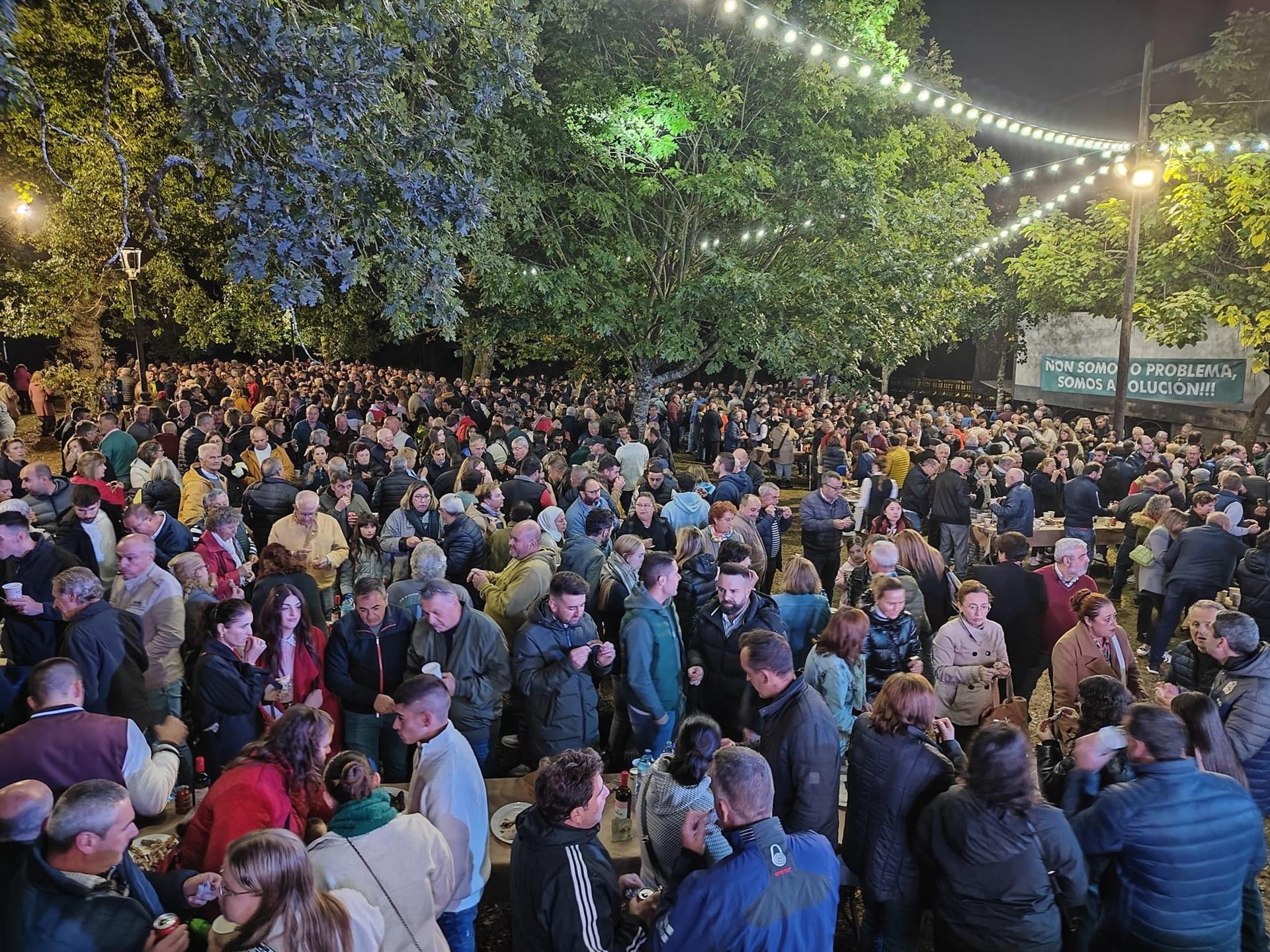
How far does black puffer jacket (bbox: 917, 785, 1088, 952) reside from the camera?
2896mm

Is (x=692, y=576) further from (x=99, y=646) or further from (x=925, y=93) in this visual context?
(x=925, y=93)

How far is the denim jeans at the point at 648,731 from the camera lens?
473 cm

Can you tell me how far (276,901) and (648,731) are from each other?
273cm

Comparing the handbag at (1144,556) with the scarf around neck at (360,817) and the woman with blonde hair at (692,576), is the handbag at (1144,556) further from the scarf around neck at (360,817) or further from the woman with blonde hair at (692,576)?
the scarf around neck at (360,817)

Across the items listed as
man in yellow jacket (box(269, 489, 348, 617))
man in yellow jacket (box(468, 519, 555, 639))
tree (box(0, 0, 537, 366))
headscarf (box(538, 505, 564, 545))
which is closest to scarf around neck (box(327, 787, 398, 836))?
man in yellow jacket (box(468, 519, 555, 639))

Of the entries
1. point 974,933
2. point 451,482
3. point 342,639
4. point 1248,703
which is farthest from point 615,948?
point 451,482

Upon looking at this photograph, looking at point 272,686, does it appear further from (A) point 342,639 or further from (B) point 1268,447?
(B) point 1268,447

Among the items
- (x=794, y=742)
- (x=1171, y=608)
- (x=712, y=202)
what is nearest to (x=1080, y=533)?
(x=1171, y=608)

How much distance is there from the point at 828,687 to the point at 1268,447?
12.8m

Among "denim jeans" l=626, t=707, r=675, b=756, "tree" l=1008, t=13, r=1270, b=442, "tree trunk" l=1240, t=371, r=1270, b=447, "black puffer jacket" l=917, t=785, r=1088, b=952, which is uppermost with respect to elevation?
"tree" l=1008, t=13, r=1270, b=442

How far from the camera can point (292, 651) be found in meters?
4.54

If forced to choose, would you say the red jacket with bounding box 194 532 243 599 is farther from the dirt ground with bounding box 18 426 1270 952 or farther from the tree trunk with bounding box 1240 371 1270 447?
the tree trunk with bounding box 1240 371 1270 447

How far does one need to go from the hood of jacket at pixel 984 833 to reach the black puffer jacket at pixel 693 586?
9.19ft

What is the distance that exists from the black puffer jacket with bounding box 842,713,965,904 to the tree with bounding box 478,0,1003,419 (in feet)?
29.1
